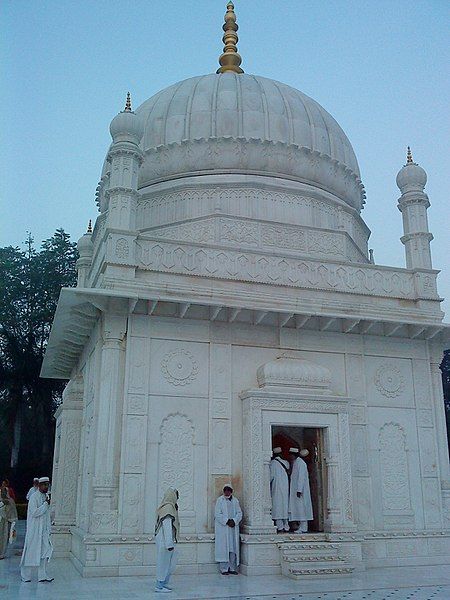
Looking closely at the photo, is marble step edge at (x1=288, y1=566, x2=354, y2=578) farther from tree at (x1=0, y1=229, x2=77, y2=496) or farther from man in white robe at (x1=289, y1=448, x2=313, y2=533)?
tree at (x1=0, y1=229, x2=77, y2=496)

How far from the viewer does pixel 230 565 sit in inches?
372

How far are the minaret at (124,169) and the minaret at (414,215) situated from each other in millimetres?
5320

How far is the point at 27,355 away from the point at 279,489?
17058mm

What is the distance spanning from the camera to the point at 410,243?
12.4 metres

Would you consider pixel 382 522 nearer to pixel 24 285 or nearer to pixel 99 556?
pixel 99 556

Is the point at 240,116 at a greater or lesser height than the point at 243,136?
greater

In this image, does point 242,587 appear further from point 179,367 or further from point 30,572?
point 179,367

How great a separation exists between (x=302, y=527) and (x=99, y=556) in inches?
135

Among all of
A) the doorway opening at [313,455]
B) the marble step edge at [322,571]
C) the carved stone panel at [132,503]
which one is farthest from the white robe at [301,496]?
the carved stone panel at [132,503]

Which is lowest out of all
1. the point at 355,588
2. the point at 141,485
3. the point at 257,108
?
the point at 355,588

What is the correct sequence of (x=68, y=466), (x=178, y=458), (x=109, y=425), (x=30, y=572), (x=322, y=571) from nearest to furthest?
(x=30, y=572), (x=322, y=571), (x=109, y=425), (x=178, y=458), (x=68, y=466)

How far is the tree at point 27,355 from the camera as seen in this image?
2494 centimetres

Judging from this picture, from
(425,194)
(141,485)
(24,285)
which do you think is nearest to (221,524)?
(141,485)

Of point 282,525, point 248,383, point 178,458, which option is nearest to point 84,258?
point 248,383
